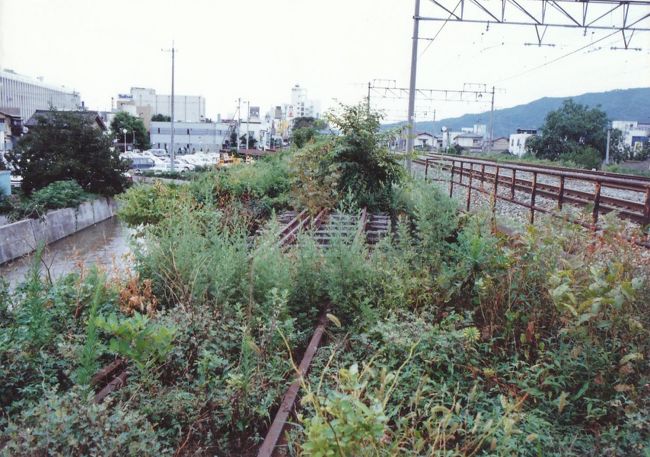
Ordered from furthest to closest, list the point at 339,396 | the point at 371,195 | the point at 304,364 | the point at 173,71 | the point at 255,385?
the point at 173,71
the point at 371,195
the point at 304,364
the point at 255,385
the point at 339,396

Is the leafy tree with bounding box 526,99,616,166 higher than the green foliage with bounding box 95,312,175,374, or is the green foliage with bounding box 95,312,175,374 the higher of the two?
the leafy tree with bounding box 526,99,616,166

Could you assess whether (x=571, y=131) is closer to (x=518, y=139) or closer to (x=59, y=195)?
(x=518, y=139)

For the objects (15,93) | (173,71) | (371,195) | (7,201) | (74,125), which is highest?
(173,71)

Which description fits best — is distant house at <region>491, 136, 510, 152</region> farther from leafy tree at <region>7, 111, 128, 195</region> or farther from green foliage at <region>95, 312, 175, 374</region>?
green foliage at <region>95, 312, 175, 374</region>

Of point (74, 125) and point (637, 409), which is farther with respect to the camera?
A: point (74, 125)

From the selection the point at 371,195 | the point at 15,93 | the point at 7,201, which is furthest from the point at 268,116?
the point at 371,195

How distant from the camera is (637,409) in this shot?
3.26 metres

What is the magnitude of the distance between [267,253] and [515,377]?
98.5 inches

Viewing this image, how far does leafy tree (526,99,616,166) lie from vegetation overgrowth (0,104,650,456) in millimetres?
62463

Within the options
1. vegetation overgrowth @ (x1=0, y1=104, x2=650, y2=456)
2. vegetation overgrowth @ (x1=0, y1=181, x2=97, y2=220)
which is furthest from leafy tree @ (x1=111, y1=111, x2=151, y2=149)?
vegetation overgrowth @ (x1=0, y1=104, x2=650, y2=456)

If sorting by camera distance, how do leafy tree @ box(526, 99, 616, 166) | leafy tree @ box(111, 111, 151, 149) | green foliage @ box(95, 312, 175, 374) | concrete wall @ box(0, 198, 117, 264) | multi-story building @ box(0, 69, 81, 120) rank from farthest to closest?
leafy tree @ box(111, 111, 151, 149) → leafy tree @ box(526, 99, 616, 166) → multi-story building @ box(0, 69, 81, 120) → concrete wall @ box(0, 198, 117, 264) → green foliage @ box(95, 312, 175, 374)

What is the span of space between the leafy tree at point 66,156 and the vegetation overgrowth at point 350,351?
2707 cm

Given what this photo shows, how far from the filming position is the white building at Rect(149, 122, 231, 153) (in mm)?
114875

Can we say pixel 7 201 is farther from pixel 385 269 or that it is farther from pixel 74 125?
pixel 385 269
